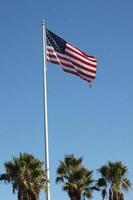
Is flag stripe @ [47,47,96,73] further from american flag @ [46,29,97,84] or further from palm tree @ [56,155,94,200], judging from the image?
palm tree @ [56,155,94,200]

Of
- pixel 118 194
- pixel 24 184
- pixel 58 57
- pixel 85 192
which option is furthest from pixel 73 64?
pixel 118 194

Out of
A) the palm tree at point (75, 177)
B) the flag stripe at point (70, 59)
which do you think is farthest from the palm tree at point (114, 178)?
the flag stripe at point (70, 59)

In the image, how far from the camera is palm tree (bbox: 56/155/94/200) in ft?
172

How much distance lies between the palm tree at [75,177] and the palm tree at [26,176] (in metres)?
3.36

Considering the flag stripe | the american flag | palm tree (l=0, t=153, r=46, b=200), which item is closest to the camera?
the american flag

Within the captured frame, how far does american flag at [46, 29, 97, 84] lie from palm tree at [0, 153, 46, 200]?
1834 cm

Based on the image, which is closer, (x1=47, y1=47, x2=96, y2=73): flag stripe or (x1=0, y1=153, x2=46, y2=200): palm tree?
(x1=47, y1=47, x2=96, y2=73): flag stripe

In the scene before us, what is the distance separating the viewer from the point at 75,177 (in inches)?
2103

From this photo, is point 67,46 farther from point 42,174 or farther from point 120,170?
point 120,170

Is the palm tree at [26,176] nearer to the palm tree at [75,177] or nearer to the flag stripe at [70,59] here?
the palm tree at [75,177]

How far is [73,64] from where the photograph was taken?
3294 centimetres

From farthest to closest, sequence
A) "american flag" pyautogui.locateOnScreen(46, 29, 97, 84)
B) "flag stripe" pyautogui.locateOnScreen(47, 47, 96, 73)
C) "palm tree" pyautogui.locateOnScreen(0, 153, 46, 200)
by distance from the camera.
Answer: "palm tree" pyautogui.locateOnScreen(0, 153, 46, 200), "flag stripe" pyautogui.locateOnScreen(47, 47, 96, 73), "american flag" pyautogui.locateOnScreen(46, 29, 97, 84)

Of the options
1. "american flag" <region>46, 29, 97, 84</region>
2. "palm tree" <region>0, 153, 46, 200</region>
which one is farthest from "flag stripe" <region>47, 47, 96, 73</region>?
"palm tree" <region>0, 153, 46, 200</region>

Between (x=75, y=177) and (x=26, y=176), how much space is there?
5.47 metres
